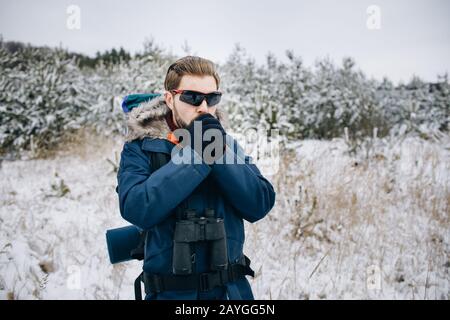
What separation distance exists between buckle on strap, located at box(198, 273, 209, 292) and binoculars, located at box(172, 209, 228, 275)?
59mm

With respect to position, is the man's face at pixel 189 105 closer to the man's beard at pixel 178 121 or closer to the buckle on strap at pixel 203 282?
the man's beard at pixel 178 121

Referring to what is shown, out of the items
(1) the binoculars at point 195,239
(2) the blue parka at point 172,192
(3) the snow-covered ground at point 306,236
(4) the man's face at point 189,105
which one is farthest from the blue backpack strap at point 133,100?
(3) the snow-covered ground at point 306,236

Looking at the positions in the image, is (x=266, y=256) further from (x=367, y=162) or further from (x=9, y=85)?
(x=9, y=85)

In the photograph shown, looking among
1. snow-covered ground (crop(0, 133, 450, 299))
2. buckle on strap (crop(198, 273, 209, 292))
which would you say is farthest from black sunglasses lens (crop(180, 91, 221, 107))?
snow-covered ground (crop(0, 133, 450, 299))

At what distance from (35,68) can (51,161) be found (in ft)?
9.68

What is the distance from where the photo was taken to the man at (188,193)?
1.21 m

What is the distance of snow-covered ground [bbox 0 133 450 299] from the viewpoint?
9.81ft

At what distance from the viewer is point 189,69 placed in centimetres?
136

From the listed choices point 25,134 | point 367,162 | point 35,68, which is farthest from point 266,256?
point 35,68

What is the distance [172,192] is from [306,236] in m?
2.91

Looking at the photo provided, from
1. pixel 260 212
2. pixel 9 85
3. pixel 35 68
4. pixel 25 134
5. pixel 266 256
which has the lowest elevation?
pixel 266 256

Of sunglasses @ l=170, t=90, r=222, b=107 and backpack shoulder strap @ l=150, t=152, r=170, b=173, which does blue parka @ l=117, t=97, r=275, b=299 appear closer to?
backpack shoulder strap @ l=150, t=152, r=170, b=173

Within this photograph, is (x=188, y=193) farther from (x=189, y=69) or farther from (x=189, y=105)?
(x=189, y=69)

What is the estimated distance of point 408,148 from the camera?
626cm
